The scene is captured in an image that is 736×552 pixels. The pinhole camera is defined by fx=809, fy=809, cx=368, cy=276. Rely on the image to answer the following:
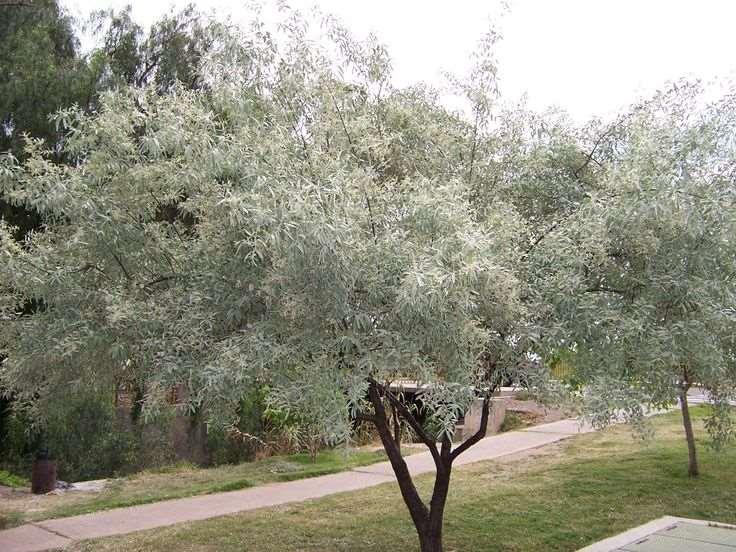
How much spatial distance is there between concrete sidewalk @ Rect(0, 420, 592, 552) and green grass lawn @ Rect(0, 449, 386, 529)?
0.20 meters

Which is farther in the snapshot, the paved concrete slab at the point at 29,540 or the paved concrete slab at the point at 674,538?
the paved concrete slab at the point at 29,540

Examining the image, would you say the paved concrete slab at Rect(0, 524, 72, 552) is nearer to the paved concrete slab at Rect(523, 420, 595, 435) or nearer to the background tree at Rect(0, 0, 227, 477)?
the background tree at Rect(0, 0, 227, 477)

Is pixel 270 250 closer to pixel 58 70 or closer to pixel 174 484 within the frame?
pixel 174 484

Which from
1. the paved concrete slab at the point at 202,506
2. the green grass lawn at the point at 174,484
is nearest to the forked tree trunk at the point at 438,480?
the green grass lawn at the point at 174,484

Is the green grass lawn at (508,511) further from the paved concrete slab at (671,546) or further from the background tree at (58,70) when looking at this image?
the background tree at (58,70)

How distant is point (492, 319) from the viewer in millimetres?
5398

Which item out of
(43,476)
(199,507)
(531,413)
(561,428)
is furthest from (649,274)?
(531,413)

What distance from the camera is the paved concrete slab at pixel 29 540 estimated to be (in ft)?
25.4

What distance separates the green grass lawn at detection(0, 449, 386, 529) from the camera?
9484 mm

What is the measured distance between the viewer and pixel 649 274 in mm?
5668

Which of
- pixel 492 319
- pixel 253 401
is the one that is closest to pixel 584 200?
pixel 492 319

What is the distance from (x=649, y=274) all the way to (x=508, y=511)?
4.66 metres

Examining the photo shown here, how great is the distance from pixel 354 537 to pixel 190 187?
171 inches

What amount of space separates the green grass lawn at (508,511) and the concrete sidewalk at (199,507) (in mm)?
356
